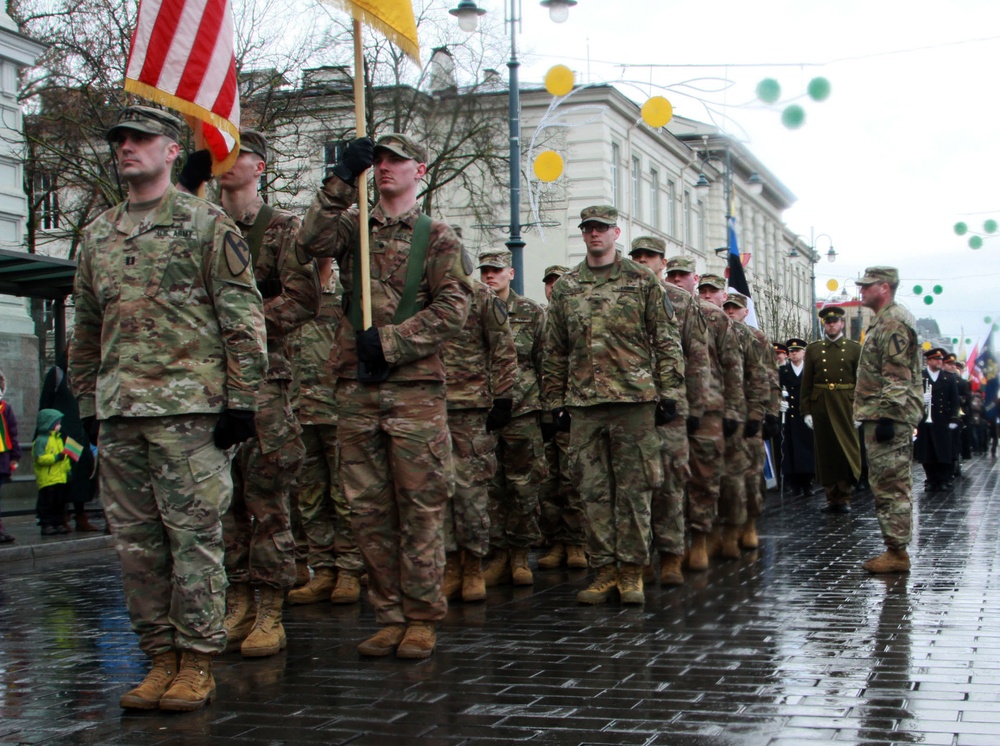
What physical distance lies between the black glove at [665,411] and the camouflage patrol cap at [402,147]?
2352mm

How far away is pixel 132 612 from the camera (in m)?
5.41

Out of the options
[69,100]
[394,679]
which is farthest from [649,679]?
[69,100]

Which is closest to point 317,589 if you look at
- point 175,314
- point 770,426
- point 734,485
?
point 175,314

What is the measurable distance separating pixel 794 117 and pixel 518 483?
646 cm

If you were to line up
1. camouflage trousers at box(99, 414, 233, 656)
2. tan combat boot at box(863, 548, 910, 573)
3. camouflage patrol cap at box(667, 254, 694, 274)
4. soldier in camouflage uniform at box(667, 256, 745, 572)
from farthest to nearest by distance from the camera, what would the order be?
camouflage patrol cap at box(667, 254, 694, 274), soldier in camouflage uniform at box(667, 256, 745, 572), tan combat boot at box(863, 548, 910, 573), camouflage trousers at box(99, 414, 233, 656)

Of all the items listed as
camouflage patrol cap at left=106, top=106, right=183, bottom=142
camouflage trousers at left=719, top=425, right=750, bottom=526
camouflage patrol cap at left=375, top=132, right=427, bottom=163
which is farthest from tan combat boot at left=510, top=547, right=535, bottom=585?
camouflage patrol cap at left=106, top=106, right=183, bottom=142

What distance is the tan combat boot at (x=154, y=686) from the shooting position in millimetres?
5254

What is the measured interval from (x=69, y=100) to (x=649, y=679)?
69.8 feet

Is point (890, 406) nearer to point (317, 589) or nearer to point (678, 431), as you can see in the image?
point (678, 431)

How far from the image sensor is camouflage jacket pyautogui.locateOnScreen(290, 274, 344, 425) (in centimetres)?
867

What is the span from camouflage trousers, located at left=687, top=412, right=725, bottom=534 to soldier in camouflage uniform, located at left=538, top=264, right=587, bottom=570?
2.85ft

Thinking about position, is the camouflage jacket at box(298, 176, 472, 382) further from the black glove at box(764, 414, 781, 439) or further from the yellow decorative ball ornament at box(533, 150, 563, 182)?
the yellow decorative ball ornament at box(533, 150, 563, 182)

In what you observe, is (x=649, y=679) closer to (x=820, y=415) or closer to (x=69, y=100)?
(x=820, y=415)

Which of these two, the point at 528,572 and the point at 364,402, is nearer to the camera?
the point at 364,402
